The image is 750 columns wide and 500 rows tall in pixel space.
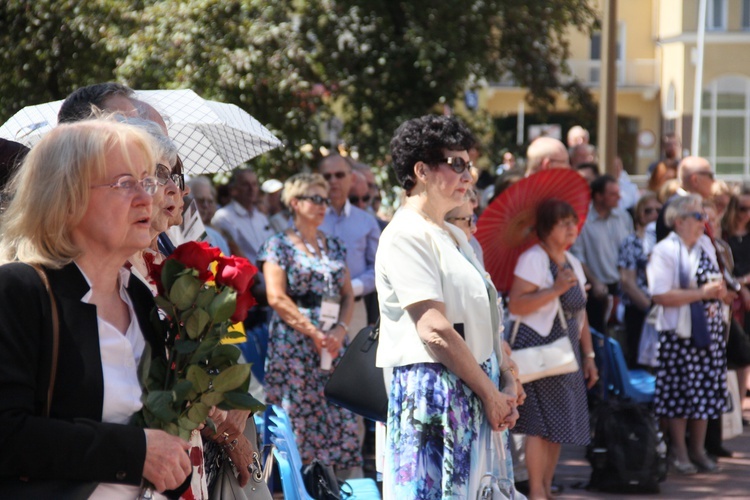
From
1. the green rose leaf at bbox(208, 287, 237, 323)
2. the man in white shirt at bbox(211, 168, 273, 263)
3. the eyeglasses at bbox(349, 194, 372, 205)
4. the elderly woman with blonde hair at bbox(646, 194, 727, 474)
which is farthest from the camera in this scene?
the man in white shirt at bbox(211, 168, 273, 263)

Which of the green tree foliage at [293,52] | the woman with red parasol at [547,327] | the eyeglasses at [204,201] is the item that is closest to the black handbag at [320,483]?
the woman with red parasol at [547,327]

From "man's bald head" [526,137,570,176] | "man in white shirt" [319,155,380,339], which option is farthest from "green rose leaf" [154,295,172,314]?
"man's bald head" [526,137,570,176]

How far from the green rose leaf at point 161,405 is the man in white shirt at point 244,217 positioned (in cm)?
665

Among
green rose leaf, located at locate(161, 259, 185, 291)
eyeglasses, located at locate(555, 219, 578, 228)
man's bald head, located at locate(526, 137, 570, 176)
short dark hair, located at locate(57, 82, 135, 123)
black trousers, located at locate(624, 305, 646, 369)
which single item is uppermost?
short dark hair, located at locate(57, 82, 135, 123)

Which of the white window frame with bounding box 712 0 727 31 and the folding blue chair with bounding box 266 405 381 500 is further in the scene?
the white window frame with bounding box 712 0 727 31

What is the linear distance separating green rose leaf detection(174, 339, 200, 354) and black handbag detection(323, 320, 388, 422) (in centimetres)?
201

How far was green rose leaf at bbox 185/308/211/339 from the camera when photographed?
246 cm

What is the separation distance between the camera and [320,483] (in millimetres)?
4473

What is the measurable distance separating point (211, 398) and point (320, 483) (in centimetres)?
215

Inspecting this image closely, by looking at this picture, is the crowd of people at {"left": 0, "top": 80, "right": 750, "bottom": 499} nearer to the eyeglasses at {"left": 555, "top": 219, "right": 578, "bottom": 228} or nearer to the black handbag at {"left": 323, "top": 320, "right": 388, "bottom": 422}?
the eyeglasses at {"left": 555, "top": 219, "right": 578, "bottom": 228}

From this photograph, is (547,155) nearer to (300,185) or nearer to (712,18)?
(300,185)

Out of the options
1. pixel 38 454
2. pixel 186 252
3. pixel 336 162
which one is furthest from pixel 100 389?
pixel 336 162

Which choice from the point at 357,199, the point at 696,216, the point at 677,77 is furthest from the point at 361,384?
the point at 677,77

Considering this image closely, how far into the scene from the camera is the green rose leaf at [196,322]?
8.08 feet
